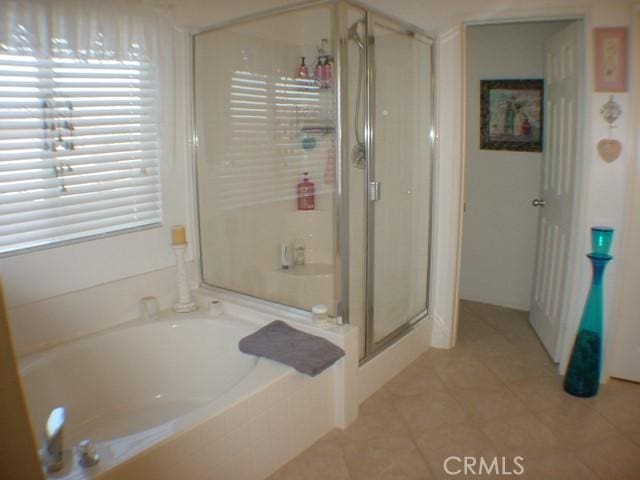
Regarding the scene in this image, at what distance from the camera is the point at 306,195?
3105 mm

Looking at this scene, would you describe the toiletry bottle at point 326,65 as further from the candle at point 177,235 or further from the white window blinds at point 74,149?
the candle at point 177,235

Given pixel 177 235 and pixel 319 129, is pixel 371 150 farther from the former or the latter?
pixel 177 235

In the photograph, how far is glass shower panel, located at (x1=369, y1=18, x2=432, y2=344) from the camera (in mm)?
2574

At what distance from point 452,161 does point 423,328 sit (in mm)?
1047

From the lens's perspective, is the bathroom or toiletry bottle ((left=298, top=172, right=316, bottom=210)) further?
toiletry bottle ((left=298, top=172, right=316, bottom=210))

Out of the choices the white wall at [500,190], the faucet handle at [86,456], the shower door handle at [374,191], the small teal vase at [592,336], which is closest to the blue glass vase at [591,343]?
the small teal vase at [592,336]

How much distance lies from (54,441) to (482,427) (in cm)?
182

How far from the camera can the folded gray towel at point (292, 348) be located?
2047 mm

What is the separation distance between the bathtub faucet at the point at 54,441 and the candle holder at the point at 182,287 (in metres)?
1.24

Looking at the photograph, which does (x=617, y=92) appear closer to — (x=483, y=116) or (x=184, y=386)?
(x=483, y=116)

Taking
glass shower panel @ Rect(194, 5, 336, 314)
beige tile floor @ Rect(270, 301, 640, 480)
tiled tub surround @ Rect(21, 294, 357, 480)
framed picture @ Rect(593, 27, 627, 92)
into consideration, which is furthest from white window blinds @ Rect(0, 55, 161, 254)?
framed picture @ Rect(593, 27, 627, 92)

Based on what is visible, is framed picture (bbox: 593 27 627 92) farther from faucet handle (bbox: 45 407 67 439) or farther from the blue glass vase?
faucet handle (bbox: 45 407 67 439)

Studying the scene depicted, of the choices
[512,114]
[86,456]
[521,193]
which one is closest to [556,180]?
[521,193]

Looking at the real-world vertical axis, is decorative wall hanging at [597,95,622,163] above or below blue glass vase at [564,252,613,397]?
above
